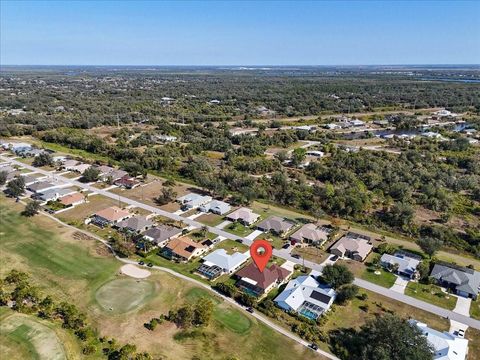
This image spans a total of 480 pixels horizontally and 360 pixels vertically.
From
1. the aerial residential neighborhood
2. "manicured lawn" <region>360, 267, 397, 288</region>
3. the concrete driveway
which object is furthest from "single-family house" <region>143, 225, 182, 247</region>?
the concrete driveway

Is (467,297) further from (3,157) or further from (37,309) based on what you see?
(3,157)

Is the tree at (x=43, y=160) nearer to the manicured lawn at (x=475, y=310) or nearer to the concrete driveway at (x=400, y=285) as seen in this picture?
the concrete driveway at (x=400, y=285)

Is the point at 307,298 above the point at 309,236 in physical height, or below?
below

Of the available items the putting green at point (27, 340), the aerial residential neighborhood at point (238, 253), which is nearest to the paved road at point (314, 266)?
the aerial residential neighborhood at point (238, 253)

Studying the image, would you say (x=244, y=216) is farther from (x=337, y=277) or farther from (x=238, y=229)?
(x=337, y=277)

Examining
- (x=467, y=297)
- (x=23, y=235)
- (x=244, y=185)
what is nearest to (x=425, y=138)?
(x=244, y=185)

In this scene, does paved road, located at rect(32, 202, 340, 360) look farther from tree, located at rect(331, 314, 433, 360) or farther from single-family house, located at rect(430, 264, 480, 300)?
single-family house, located at rect(430, 264, 480, 300)

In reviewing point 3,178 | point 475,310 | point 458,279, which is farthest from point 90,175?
point 475,310
